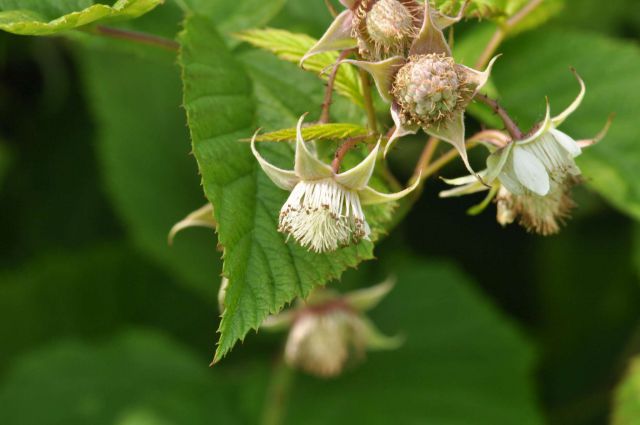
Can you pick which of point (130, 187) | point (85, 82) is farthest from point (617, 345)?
point (85, 82)

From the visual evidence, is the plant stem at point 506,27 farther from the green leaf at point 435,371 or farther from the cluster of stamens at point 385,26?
the green leaf at point 435,371

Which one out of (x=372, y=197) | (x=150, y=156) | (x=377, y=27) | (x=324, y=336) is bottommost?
(x=150, y=156)

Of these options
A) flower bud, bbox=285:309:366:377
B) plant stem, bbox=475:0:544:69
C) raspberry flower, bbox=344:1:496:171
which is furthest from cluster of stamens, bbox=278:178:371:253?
flower bud, bbox=285:309:366:377

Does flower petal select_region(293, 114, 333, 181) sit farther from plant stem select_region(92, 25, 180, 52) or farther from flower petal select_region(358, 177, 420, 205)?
plant stem select_region(92, 25, 180, 52)

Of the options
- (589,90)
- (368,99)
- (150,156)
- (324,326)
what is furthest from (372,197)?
(150,156)

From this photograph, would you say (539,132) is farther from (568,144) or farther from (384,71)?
(384,71)

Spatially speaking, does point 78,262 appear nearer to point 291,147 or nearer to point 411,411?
point 411,411

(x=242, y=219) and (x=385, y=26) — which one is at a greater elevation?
(x=385, y=26)
